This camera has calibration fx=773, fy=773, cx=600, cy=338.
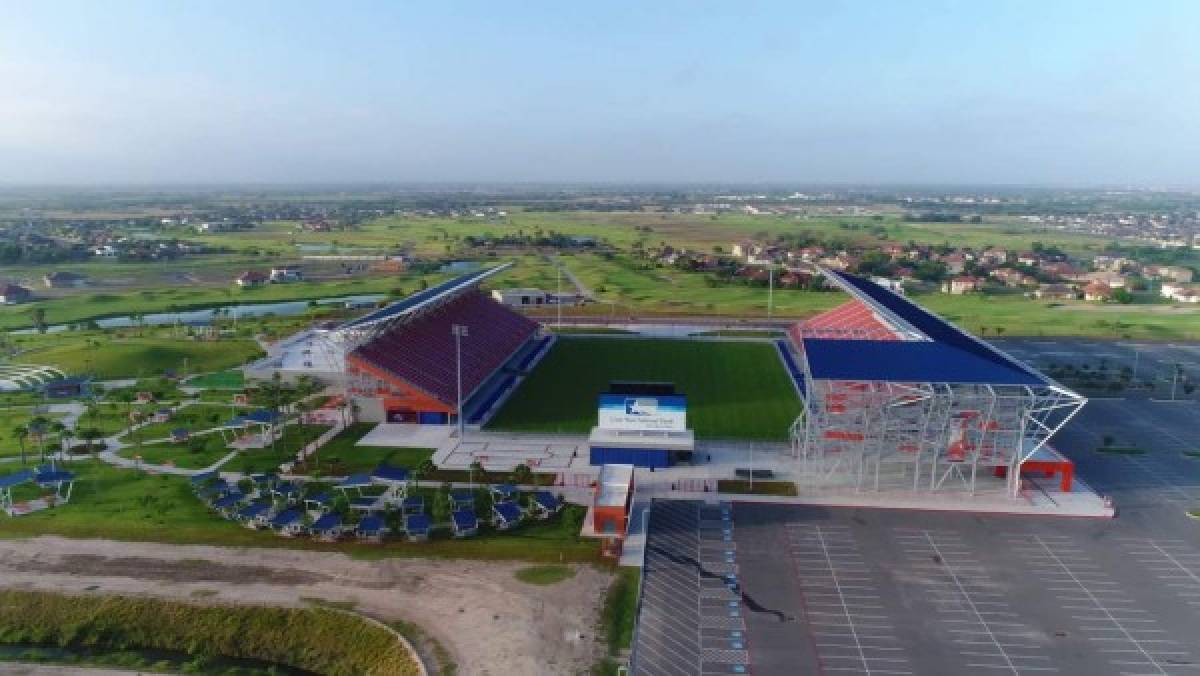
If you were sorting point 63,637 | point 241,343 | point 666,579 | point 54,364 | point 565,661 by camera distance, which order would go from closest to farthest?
point 565,661 → point 63,637 → point 666,579 → point 54,364 → point 241,343

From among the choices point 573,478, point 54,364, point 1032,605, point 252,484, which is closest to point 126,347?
point 54,364

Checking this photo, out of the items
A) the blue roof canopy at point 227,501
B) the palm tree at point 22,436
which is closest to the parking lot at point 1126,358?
the blue roof canopy at point 227,501

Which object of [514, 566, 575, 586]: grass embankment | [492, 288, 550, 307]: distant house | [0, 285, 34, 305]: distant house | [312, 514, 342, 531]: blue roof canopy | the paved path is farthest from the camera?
the paved path

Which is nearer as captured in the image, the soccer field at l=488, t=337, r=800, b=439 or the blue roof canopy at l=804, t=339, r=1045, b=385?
the blue roof canopy at l=804, t=339, r=1045, b=385

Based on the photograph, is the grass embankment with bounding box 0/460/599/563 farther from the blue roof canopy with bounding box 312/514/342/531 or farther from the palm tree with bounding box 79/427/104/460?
the palm tree with bounding box 79/427/104/460

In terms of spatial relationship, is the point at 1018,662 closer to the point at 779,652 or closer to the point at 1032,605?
the point at 1032,605

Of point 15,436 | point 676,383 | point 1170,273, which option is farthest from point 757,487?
point 1170,273

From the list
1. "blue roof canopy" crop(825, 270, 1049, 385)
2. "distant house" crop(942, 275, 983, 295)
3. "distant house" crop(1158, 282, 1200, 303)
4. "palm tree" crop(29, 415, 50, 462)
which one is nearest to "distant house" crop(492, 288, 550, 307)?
"blue roof canopy" crop(825, 270, 1049, 385)
